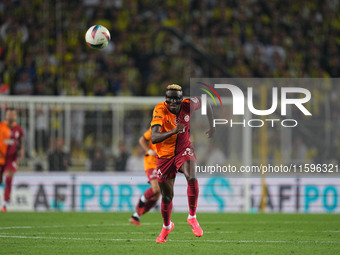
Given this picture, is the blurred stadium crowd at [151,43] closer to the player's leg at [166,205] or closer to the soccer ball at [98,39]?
the soccer ball at [98,39]

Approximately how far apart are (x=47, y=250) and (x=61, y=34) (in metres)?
13.5

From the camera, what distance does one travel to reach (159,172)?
9281 millimetres

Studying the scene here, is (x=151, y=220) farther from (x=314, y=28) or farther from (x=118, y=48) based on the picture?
(x=314, y=28)

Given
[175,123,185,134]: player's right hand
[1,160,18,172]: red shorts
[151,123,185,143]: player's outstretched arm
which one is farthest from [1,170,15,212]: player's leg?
[175,123,185,134]: player's right hand

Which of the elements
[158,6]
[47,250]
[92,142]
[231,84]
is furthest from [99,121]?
[47,250]

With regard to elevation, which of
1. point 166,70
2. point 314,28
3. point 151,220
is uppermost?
point 314,28

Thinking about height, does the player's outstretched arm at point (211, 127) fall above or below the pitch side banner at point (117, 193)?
above

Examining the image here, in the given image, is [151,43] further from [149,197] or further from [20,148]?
[149,197]

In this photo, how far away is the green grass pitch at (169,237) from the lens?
8727mm

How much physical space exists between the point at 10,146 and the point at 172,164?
25.2 feet

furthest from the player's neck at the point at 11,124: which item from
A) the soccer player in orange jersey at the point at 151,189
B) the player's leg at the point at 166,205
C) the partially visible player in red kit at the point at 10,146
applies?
the player's leg at the point at 166,205

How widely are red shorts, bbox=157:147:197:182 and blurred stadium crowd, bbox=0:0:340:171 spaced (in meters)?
10.4

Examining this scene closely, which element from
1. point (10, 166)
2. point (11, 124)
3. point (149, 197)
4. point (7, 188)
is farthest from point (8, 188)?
point (149, 197)

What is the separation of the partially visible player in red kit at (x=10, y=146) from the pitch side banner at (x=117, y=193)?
2.88 ft
